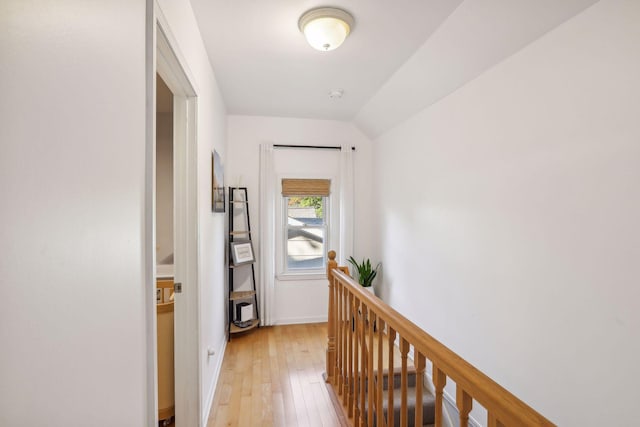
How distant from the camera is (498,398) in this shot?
0.79m

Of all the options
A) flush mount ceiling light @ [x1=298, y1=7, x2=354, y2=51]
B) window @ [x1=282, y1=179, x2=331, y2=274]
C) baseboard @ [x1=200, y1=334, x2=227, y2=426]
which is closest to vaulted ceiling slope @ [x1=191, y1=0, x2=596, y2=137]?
flush mount ceiling light @ [x1=298, y1=7, x2=354, y2=51]

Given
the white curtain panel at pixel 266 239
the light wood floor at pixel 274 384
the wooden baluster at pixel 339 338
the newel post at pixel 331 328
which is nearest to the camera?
the light wood floor at pixel 274 384

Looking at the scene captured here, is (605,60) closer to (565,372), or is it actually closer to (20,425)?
(565,372)

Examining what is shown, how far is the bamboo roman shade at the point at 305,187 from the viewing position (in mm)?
3999

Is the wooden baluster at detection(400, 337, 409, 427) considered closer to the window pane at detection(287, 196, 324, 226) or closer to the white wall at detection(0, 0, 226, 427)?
the white wall at detection(0, 0, 226, 427)

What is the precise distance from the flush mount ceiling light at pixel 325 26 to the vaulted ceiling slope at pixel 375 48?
0.04 meters

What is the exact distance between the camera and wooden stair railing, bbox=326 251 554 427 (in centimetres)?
80

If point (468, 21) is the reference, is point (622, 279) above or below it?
below

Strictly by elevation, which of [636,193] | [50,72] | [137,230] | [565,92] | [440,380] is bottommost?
[440,380]

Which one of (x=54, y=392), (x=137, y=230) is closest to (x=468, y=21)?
(x=137, y=230)

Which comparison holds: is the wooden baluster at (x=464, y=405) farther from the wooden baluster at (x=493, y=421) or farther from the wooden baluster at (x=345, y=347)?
the wooden baluster at (x=345, y=347)

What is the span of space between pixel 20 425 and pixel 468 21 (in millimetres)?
2418

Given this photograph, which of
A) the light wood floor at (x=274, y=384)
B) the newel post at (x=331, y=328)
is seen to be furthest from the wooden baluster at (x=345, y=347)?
the newel post at (x=331, y=328)

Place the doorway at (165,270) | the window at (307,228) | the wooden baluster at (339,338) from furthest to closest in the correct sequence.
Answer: the window at (307,228)
the wooden baluster at (339,338)
the doorway at (165,270)
